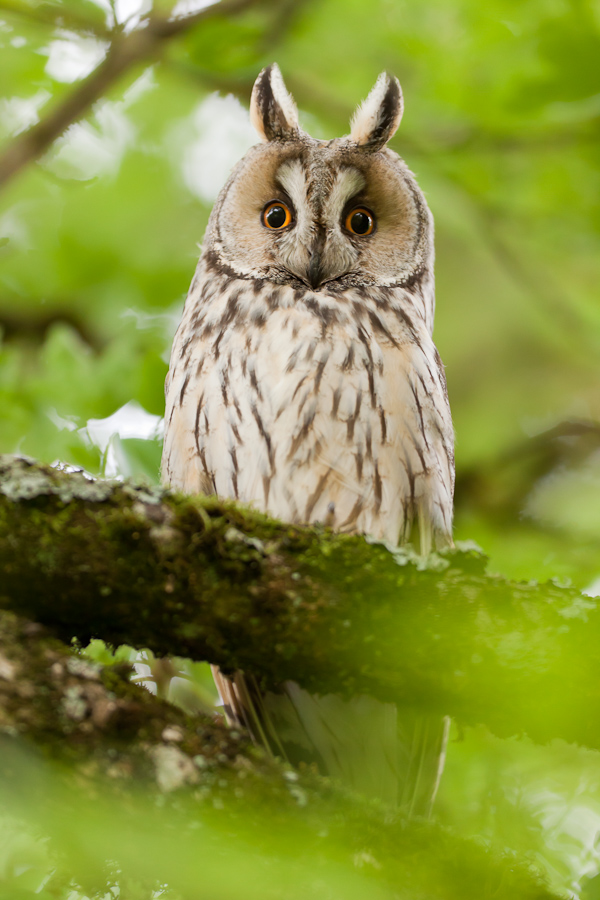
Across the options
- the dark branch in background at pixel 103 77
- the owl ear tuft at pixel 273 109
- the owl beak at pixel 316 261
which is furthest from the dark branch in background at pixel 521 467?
the dark branch in background at pixel 103 77

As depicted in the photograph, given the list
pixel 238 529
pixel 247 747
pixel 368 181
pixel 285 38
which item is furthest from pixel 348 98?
pixel 247 747

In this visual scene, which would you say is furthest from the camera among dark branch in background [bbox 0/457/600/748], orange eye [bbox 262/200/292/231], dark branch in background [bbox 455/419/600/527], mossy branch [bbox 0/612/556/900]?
dark branch in background [bbox 455/419/600/527]

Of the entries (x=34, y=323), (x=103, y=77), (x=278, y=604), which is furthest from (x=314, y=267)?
(x=34, y=323)

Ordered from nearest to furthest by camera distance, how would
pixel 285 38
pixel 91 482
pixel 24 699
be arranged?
pixel 24 699 < pixel 91 482 < pixel 285 38

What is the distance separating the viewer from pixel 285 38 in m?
2.73

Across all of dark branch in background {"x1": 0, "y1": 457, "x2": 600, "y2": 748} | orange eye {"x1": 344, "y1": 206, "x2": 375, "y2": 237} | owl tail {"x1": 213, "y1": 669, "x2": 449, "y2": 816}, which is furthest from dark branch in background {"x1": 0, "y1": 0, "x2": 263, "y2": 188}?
owl tail {"x1": 213, "y1": 669, "x2": 449, "y2": 816}

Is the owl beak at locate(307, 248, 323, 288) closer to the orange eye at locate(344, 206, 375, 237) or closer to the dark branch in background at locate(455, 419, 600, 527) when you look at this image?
the orange eye at locate(344, 206, 375, 237)

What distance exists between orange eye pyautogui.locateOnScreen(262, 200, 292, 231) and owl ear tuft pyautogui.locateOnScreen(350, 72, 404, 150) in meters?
0.33

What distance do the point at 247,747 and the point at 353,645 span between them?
0.24m

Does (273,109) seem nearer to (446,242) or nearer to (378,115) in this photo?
(378,115)

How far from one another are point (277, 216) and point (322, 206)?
195 millimetres

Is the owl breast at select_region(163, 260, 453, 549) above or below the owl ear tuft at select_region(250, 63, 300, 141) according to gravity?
below

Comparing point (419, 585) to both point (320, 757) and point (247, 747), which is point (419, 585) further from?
point (320, 757)

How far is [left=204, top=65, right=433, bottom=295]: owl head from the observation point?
2398mm
